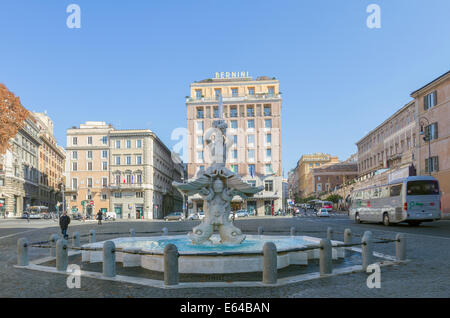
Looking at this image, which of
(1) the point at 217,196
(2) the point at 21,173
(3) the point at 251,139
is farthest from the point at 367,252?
(2) the point at 21,173

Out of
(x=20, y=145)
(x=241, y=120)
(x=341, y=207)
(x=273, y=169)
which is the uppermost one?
(x=241, y=120)

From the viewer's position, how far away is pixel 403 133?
186 ft

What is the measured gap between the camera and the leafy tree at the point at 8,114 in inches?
1577

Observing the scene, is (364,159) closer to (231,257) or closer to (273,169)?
(273,169)

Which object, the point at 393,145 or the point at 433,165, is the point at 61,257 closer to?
the point at 433,165

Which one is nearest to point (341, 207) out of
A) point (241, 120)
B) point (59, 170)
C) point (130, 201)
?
point (241, 120)

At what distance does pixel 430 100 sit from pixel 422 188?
1790 cm

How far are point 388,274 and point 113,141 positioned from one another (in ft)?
219

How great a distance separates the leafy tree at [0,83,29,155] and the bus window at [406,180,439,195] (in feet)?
122

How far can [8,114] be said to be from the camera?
41.0 meters

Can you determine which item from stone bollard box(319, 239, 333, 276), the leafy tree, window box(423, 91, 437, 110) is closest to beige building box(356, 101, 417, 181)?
window box(423, 91, 437, 110)

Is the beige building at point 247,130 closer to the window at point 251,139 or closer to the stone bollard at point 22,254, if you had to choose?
the window at point 251,139

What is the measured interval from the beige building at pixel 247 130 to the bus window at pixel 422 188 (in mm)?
39249

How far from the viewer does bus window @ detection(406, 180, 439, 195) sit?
2428 cm
